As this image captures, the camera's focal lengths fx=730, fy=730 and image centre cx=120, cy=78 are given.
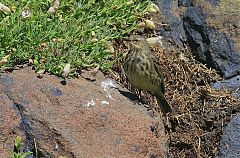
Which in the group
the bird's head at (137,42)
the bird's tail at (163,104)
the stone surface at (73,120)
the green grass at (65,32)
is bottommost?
the bird's tail at (163,104)

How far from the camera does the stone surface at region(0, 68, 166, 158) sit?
554 centimetres

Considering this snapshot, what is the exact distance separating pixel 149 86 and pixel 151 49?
2.67ft

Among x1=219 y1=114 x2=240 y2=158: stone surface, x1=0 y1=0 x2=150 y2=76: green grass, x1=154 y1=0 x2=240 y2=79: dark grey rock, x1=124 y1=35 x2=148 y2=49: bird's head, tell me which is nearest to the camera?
x1=0 y1=0 x2=150 y2=76: green grass

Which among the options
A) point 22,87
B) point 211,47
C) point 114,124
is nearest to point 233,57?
point 211,47

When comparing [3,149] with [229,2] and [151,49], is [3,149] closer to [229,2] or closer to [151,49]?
[151,49]

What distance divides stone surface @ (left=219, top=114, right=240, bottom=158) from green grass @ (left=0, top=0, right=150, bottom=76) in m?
1.23

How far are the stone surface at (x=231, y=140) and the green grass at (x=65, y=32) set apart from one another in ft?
4.03

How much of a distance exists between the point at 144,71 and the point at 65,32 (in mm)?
802

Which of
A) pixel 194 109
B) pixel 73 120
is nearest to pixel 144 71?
pixel 194 109

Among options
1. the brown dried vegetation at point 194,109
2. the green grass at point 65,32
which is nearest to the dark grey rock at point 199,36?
the brown dried vegetation at point 194,109

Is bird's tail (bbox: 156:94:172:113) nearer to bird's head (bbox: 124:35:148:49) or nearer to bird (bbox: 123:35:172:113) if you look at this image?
bird (bbox: 123:35:172:113)

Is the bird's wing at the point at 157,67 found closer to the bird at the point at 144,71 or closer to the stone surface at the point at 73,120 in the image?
the bird at the point at 144,71

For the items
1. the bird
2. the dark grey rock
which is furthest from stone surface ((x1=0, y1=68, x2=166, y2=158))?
the dark grey rock

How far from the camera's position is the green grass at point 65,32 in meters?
6.22
